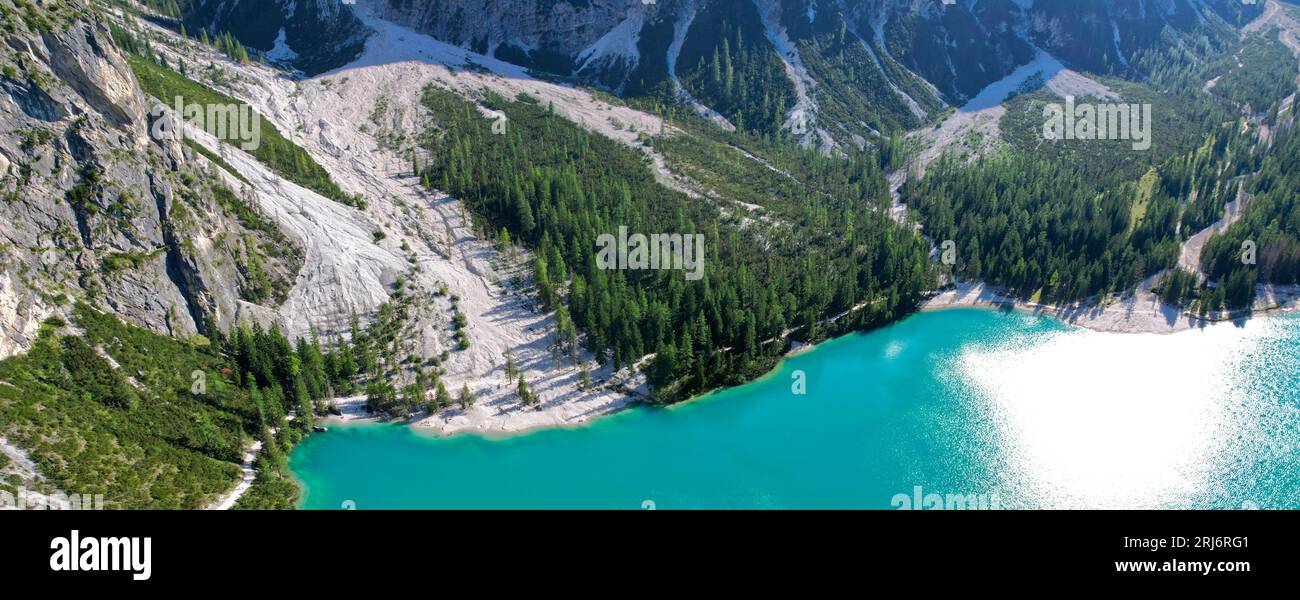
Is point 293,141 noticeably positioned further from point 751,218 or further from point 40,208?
point 751,218

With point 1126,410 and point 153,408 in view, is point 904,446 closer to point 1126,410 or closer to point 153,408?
point 1126,410

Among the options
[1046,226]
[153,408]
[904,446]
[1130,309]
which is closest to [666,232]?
[904,446]

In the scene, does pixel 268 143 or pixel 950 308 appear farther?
pixel 950 308

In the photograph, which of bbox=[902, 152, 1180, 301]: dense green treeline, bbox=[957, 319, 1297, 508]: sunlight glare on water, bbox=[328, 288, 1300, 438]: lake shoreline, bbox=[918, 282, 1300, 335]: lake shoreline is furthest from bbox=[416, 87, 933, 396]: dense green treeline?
bbox=[957, 319, 1297, 508]: sunlight glare on water

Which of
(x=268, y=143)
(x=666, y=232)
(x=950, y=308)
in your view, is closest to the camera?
(x=268, y=143)

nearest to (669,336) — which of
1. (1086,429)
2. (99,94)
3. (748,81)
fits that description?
(1086,429)

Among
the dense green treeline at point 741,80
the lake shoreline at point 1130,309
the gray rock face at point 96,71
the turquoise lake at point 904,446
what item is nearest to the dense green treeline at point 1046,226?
the lake shoreline at point 1130,309
